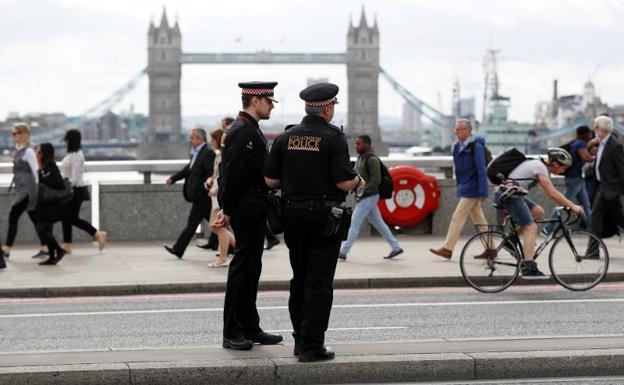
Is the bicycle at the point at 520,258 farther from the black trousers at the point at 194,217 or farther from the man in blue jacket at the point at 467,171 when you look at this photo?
the black trousers at the point at 194,217

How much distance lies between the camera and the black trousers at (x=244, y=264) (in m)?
7.80

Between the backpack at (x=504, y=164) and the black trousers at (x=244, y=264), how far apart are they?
4631mm

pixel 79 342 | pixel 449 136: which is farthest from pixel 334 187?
pixel 449 136

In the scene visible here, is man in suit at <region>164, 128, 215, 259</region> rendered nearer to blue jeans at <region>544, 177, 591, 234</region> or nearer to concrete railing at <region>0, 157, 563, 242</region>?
concrete railing at <region>0, 157, 563, 242</region>

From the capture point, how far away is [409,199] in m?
17.4

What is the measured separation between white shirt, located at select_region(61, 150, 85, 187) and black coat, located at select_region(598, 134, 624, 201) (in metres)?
5.61

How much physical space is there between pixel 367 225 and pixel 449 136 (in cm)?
16372

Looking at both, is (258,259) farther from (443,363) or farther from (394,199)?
(394,199)

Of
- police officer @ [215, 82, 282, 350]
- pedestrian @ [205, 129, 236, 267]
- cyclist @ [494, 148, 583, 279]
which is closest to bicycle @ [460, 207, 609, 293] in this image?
cyclist @ [494, 148, 583, 279]

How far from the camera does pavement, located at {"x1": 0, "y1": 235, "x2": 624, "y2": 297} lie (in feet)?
40.8

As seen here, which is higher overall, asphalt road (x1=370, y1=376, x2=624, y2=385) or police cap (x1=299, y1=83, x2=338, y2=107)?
police cap (x1=299, y1=83, x2=338, y2=107)

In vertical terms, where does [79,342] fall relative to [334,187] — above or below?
below

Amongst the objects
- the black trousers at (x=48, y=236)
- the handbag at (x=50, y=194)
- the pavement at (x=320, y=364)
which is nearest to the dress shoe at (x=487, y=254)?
the pavement at (x=320, y=364)

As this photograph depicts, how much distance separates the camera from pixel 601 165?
14.2 metres
